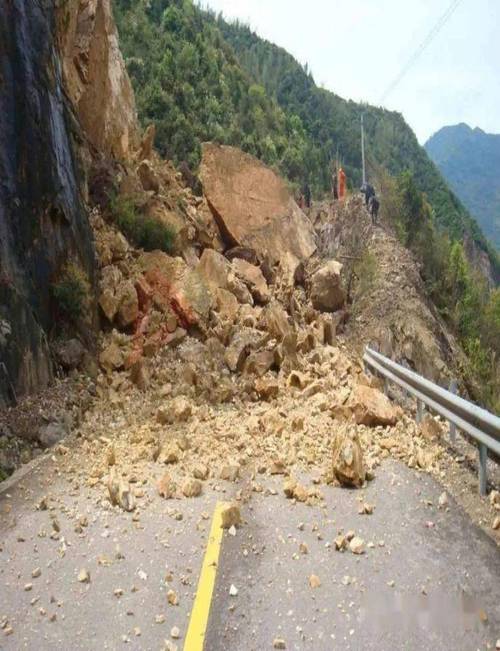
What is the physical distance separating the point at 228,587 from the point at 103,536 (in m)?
1.29

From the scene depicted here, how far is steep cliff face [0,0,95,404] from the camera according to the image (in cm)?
778

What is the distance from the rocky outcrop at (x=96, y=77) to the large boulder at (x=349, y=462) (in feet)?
37.3

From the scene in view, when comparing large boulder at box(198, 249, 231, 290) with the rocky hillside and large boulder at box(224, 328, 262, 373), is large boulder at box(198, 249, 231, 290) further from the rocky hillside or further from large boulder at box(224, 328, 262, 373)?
large boulder at box(224, 328, 262, 373)

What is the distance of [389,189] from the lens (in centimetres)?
3312

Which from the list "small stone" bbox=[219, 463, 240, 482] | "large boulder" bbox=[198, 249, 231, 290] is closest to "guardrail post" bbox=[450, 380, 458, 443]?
"small stone" bbox=[219, 463, 240, 482]

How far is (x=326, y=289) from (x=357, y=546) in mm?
10601

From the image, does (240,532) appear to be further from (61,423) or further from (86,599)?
(61,423)

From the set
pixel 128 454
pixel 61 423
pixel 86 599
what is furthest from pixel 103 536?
pixel 61 423

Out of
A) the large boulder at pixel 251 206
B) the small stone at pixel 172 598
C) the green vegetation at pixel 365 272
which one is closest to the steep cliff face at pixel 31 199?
the small stone at pixel 172 598

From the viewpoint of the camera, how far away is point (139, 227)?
13000 mm

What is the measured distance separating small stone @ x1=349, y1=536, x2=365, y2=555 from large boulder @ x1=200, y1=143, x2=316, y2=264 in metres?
11.6

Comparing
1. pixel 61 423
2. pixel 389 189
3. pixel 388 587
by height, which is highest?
pixel 389 189

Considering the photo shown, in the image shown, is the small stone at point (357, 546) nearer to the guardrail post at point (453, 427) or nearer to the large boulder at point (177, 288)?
the guardrail post at point (453, 427)

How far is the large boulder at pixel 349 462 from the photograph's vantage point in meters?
5.59
